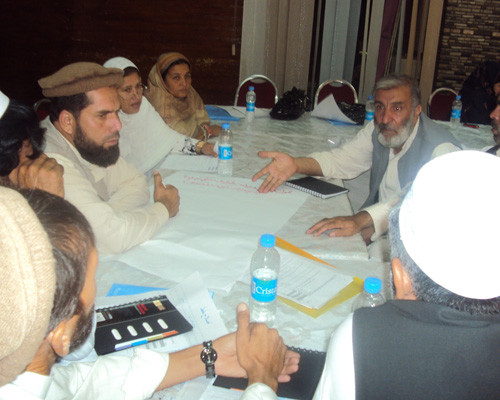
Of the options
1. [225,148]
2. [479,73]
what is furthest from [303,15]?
[225,148]

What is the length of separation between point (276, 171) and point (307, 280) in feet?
3.13

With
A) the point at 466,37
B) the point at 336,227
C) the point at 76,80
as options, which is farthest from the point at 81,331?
the point at 466,37

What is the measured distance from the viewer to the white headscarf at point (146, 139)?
2.96 m

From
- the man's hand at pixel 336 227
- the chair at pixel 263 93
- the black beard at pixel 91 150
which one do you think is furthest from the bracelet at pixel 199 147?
the chair at pixel 263 93

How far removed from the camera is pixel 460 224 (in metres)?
0.80

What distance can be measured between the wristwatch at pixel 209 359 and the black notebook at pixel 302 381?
2 centimetres

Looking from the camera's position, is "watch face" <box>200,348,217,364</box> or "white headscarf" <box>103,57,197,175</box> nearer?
"watch face" <box>200,348,217,364</box>

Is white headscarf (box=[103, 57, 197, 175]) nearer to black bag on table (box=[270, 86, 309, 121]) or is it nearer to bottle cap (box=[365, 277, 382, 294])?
black bag on table (box=[270, 86, 309, 121])

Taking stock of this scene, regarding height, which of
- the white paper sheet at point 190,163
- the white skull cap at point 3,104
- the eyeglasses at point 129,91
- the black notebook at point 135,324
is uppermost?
the white skull cap at point 3,104

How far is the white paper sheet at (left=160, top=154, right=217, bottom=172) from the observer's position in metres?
2.61

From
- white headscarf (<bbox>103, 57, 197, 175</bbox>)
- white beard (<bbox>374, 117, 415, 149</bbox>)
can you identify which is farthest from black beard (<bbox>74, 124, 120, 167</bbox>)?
white beard (<bbox>374, 117, 415, 149</bbox>)

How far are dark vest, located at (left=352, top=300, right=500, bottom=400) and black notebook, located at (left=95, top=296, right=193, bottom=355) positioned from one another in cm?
54

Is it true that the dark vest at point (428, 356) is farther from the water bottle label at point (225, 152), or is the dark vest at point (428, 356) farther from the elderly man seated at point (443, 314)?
the water bottle label at point (225, 152)

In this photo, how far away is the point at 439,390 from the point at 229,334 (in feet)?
1.80
